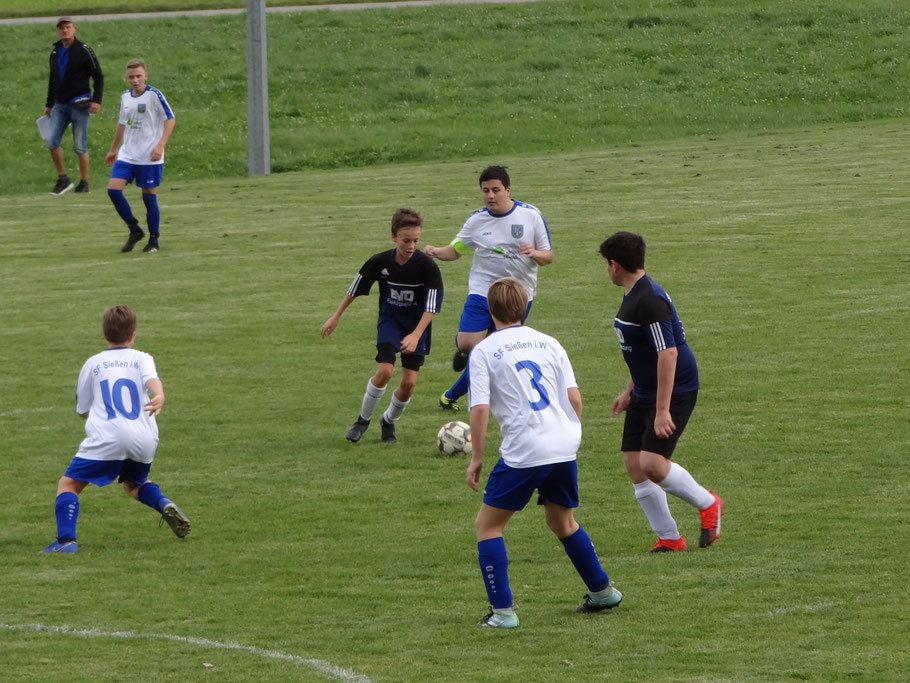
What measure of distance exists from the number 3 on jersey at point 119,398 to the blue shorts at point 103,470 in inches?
11.9

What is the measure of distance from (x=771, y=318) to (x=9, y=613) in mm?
9865

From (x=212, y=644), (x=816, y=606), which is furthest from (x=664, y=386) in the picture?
(x=212, y=644)

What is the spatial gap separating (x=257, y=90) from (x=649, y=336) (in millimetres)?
24891

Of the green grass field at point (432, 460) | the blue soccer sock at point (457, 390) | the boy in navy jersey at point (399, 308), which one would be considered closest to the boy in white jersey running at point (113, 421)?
the green grass field at point (432, 460)

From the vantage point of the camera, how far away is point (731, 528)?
935 cm

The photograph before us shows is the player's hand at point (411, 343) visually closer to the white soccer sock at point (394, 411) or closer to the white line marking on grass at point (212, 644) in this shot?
the white soccer sock at point (394, 411)

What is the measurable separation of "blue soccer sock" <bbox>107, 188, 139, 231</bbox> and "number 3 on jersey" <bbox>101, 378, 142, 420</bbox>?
11448 mm

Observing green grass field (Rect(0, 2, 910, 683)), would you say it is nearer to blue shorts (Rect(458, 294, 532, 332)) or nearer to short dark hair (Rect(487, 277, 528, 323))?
blue shorts (Rect(458, 294, 532, 332))

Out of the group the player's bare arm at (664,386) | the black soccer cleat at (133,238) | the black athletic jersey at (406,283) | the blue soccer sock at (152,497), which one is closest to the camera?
the player's bare arm at (664,386)

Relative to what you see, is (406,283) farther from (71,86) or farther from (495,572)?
(71,86)

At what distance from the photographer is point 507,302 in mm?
7605

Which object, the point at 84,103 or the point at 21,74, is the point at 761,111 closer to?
the point at 84,103

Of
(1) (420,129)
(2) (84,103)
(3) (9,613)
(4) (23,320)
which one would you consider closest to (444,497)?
(3) (9,613)

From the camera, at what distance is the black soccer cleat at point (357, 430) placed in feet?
40.4
